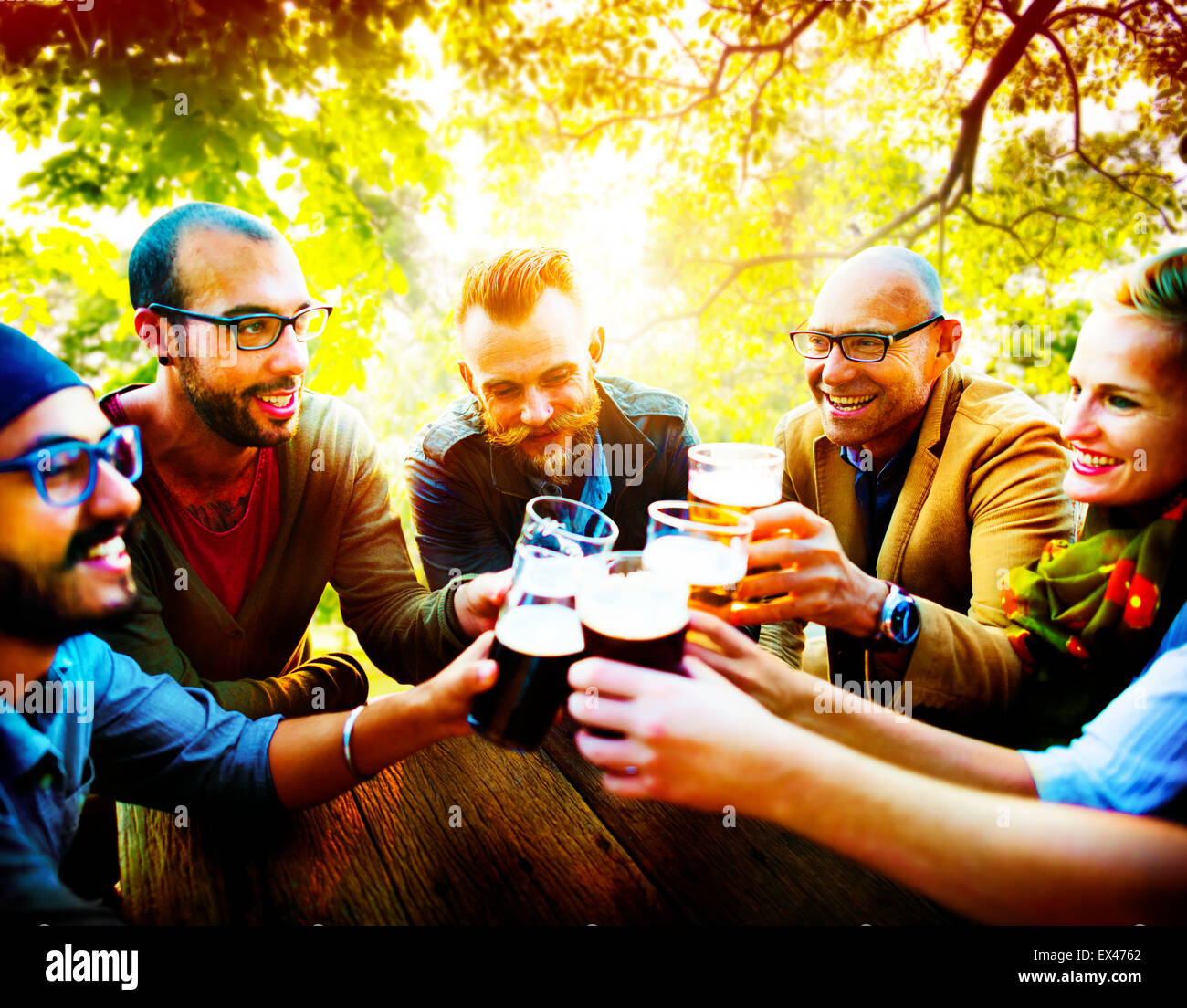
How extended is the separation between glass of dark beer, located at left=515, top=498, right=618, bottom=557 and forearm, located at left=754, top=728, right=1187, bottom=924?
474 millimetres

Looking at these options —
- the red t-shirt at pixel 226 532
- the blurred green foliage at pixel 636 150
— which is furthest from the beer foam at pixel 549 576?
the blurred green foliage at pixel 636 150

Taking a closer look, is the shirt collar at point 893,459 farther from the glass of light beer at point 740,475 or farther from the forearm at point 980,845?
the forearm at point 980,845

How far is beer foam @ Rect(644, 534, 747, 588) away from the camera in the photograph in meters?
1.33

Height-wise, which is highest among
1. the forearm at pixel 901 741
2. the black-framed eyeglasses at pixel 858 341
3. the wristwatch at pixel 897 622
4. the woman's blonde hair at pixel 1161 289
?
the woman's blonde hair at pixel 1161 289

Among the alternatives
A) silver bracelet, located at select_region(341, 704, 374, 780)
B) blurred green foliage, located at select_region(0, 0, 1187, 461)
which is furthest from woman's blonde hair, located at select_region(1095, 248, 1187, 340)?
blurred green foliage, located at select_region(0, 0, 1187, 461)

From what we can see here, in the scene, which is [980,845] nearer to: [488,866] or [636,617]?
[636,617]

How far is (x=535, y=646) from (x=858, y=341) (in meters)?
1.83

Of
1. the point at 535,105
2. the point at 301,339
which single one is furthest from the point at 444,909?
the point at 535,105

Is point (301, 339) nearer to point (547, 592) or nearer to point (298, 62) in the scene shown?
point (547, 592)

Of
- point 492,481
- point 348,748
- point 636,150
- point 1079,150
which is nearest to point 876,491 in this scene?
point 492,481

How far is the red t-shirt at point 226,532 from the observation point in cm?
215

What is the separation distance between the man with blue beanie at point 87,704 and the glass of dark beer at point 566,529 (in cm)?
28

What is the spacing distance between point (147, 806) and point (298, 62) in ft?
9.94

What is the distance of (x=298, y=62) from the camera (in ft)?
9.91
